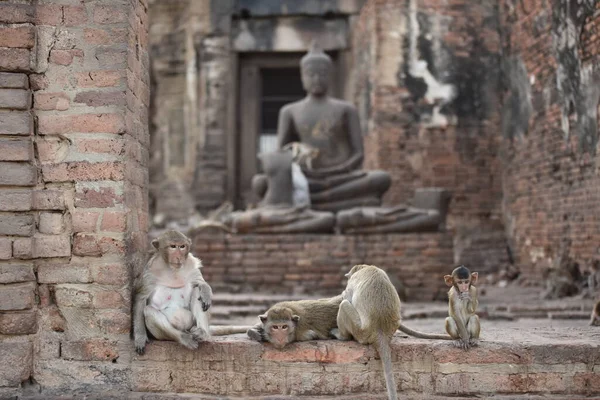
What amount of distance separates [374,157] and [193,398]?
9.03 metres

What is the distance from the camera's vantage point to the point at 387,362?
363 centimetres

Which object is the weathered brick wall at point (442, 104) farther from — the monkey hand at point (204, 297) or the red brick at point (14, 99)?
the red brick at point (14, 99)

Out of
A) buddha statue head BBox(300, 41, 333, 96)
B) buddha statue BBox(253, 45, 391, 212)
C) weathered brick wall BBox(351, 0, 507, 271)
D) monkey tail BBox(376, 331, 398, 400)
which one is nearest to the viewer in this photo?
monkey tail BBox(376, 331, 398, 400)

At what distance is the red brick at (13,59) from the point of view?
12.5ft

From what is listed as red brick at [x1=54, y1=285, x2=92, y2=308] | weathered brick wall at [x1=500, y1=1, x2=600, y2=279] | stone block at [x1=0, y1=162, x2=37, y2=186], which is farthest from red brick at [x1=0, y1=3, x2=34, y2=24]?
weathered brick wall at [x1=500, y1=1, x2=600, y2=279]

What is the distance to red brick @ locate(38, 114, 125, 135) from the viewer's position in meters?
3.85

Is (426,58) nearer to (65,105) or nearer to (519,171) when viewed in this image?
(519,171)

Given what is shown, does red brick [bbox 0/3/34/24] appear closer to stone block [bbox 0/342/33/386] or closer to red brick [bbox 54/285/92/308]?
red brick [bbox 54/285/92/308]

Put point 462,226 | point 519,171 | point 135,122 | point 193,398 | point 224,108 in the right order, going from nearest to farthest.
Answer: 1. point 193,398
2. point 135,122
3. point 519,171
4. point 462,226
5. point 224,108

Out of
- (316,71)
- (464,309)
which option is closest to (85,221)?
(464,309)

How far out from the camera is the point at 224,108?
13812 mm

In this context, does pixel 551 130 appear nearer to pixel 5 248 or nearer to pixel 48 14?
pixel 48 14

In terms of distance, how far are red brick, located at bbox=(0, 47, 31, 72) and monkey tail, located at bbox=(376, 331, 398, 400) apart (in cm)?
224

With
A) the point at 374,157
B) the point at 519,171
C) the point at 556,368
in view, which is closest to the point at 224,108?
the point at 374,157
